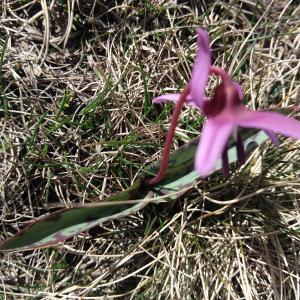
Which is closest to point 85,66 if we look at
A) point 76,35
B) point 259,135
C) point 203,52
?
point 76,35

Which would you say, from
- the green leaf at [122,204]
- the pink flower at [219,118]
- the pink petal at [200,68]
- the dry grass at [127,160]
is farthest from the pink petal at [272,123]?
the dry grass at [127,160]

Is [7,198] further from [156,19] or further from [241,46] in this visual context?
[241,46]

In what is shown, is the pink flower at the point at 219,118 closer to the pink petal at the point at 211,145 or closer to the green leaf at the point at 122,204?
the pink petal at the point at 211,145

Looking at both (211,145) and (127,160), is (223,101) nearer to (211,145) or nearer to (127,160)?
(211,145)

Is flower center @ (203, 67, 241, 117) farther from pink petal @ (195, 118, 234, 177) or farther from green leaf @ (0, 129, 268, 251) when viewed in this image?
green leaf @ (0, 129, 268, 251)

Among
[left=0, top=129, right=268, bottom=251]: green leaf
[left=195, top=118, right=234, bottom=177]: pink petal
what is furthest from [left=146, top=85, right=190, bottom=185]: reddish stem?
[left=195, top=118, right=234, bottom=177]: pink petal

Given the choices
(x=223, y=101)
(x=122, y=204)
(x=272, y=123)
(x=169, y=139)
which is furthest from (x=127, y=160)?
(x=272, y=123)

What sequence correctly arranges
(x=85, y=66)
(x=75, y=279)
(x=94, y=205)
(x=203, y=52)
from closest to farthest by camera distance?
(x=203, y=52), (x=94, y=205), (x=75, y=279), (x=85, y=66)
